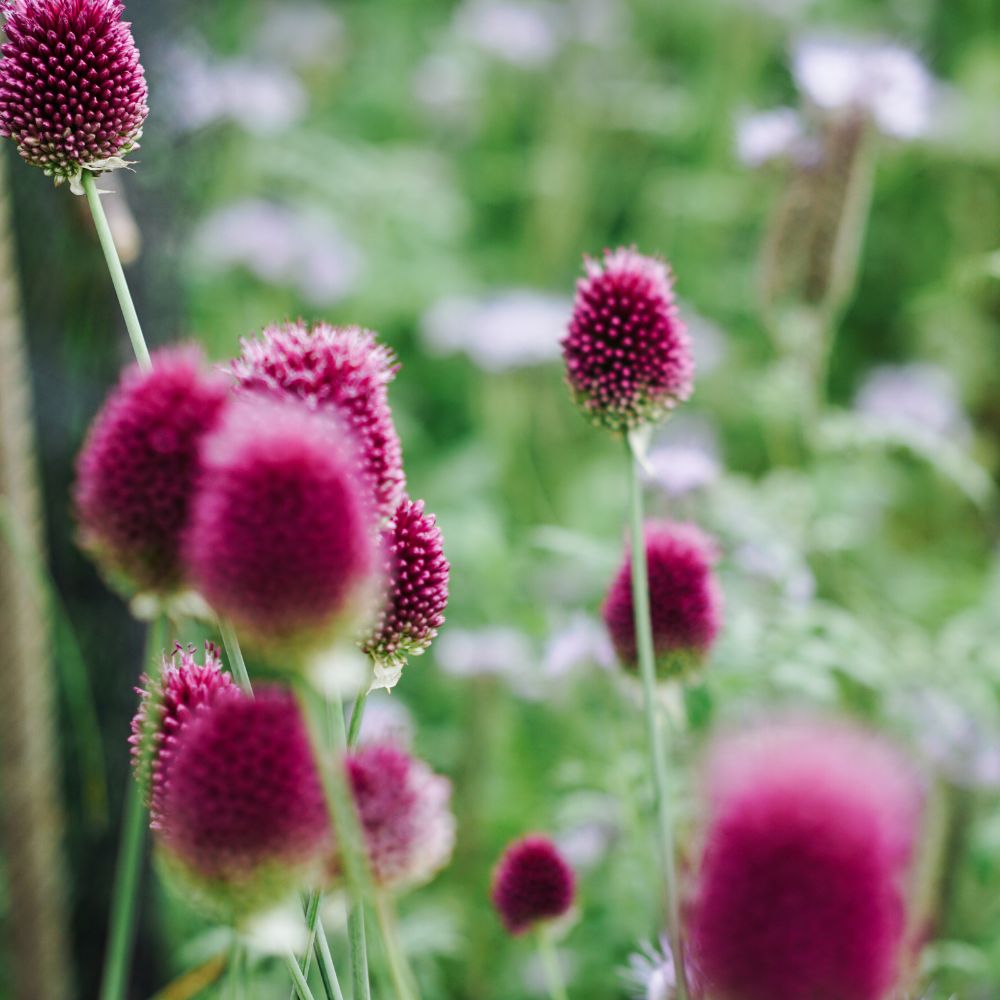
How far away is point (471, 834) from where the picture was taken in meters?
1.50

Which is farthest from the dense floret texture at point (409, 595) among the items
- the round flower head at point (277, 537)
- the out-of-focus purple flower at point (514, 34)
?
the out-of-focus purple flower at point (514, 34)

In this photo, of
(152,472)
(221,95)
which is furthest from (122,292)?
(221,95)

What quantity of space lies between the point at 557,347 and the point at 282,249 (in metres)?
0.58

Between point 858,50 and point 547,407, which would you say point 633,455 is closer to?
point 858,50

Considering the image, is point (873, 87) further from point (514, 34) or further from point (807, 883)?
point (514, 34)

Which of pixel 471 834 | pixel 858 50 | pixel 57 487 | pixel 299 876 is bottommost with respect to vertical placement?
pixel 471 834

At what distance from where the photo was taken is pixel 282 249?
7.05 feet

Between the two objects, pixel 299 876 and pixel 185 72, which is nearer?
pixel 299 876

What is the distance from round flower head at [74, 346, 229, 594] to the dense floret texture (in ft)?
0.30

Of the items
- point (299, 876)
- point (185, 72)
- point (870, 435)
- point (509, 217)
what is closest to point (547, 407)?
point (509, 217)

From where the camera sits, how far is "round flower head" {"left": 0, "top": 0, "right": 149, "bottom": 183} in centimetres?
51

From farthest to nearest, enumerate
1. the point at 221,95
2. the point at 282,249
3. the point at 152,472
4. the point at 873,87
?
the point at 282,249
the point at 221,95
the point at 873,87
the point at 152,472

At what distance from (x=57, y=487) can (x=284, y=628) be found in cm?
125

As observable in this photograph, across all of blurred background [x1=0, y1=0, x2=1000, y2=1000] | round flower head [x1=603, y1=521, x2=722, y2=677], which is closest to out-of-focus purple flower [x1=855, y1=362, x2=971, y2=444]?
blurred background [x1=0, y1=0, x2=1000, y2=1000]
